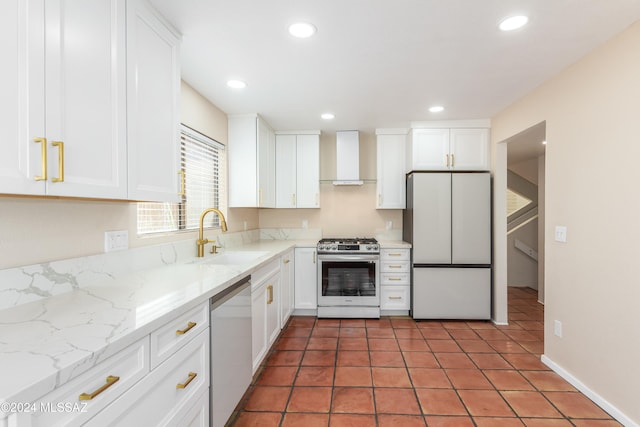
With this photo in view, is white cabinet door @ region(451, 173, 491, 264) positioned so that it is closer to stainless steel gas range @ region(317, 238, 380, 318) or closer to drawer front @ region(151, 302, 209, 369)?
stainless steel gas range @ region(317, 238, 380, 318)

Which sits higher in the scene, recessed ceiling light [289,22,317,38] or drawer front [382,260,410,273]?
recessed ceiling light [289,22,317,38]

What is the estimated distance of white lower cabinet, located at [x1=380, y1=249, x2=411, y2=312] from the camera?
3727 millimetres

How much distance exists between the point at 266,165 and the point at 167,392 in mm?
2837

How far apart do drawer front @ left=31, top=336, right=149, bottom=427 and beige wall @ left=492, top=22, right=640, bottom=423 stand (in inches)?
100

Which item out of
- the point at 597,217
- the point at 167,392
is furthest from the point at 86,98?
the point at 597,217

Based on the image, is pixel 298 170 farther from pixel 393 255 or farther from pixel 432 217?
pixel 432 217

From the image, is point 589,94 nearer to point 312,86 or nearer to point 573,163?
point 573,163

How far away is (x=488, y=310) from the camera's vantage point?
3559mm

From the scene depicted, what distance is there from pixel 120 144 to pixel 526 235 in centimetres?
606

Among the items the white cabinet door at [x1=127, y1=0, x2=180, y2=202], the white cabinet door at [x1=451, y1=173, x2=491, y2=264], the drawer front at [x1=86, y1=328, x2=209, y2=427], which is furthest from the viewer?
the white cabinet door at [x1=451, y1=173, x2=491, y2=264]

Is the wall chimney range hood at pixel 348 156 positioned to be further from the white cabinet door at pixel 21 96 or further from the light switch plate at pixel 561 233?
the white cabinet door at pixel 21 96

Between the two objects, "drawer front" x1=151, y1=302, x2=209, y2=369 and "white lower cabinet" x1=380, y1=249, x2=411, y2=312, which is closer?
"drawer front" x1=151, y1=302, x2=209, y2=369

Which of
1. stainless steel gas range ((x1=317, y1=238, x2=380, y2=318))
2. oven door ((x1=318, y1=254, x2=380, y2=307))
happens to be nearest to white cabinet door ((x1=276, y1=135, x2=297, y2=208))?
stainless steel gas range ((x1=317, y1=238, x2=380, y2=318))

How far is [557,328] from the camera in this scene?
246cm
